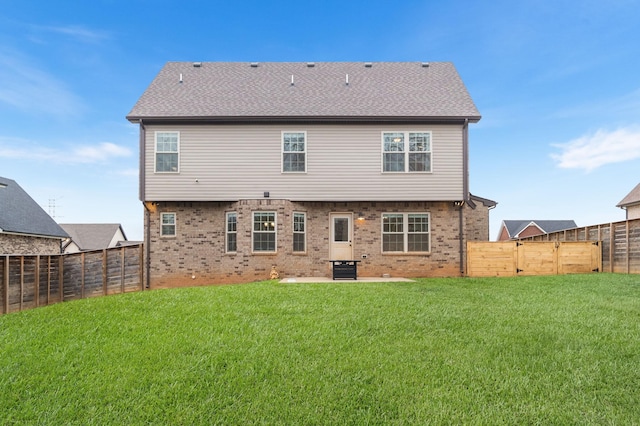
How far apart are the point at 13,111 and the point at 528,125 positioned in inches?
1091

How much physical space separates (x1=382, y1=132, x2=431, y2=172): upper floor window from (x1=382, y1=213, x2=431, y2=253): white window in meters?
1.76

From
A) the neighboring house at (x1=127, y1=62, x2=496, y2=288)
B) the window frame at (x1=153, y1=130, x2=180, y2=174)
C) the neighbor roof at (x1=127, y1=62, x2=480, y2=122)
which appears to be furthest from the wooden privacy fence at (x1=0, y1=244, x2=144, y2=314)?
the neighbor roof at (x1=127, y1=62, x2=480, y2=122)

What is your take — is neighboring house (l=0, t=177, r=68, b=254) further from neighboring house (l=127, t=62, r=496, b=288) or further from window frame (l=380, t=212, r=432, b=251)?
window frame (l=380, t=212, r=432, b=251)

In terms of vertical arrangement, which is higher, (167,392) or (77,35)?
(77,35)

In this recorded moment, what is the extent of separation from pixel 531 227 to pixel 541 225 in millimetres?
1379

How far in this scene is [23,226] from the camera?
65.3ft

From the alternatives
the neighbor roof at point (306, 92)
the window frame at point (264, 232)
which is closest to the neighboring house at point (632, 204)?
the neighbor roof at point (306, 92)

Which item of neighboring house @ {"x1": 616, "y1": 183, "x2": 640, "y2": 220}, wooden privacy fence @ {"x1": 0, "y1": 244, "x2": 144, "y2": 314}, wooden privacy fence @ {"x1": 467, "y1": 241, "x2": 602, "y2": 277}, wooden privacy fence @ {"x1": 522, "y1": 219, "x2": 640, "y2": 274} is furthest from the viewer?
neighboring house @ {"x1": 616, "y1": 183, "x2": 640, "y2": 220}

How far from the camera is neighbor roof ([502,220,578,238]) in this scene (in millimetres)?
40750

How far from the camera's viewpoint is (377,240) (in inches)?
529

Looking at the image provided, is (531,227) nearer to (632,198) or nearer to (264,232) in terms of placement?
(632,198)

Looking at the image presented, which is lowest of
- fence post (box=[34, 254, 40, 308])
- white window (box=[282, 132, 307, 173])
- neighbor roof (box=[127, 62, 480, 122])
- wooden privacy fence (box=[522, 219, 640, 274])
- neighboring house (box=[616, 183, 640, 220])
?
fence post (box=[34, 254, 40, 308])

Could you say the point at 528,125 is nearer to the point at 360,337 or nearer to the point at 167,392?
the point at 360,337

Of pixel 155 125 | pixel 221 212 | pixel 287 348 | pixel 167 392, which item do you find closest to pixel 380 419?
pixel 287 348
